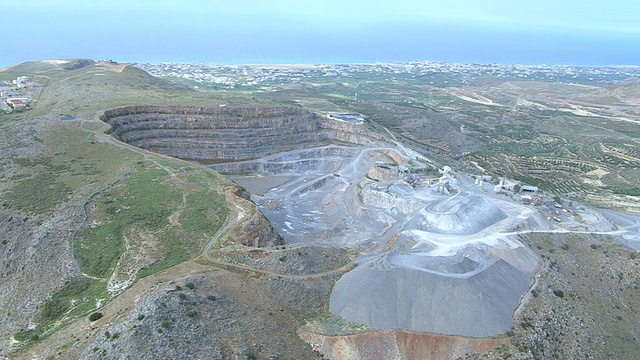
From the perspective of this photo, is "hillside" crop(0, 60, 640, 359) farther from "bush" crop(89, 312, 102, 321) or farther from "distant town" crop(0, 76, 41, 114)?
"distant town" crop(0, 76, 41, 114)

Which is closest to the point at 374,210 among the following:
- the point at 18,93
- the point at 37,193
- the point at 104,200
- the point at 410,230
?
the point at 410,230

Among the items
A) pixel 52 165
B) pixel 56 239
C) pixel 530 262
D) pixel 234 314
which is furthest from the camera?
pixel 52 165

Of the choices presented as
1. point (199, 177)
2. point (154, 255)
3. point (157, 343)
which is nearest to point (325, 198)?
point (199, 177)

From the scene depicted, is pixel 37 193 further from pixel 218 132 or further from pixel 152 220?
pixel 218 132

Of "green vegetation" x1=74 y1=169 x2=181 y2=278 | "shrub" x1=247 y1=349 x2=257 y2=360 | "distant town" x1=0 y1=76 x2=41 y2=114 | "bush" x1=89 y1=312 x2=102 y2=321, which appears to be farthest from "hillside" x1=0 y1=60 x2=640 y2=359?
"distant town" x1=0 y1=76 x2=41 y2=114

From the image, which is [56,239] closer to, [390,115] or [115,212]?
[115,212]

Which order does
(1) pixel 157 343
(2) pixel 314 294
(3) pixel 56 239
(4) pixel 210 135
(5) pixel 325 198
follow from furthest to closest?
(4) pixel 210 135, (5) pixel 325 198, (3) pixel 56 239, (2) pixel 314 294, (1) pixel 157 343

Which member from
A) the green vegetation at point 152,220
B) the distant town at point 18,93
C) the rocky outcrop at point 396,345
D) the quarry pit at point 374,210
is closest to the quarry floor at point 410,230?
the quarry pit at point 374,210

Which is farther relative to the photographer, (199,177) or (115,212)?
(199,177)

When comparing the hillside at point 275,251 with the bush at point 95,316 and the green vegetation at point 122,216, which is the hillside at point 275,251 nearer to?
the bush at point 95,316
